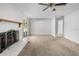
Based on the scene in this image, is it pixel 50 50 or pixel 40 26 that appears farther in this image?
pixel 40 26

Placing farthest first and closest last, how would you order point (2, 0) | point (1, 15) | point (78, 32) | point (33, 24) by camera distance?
1. point (33, 24)
2. point (78, 32)
3. point (1, 15)
4. point (2, 0)

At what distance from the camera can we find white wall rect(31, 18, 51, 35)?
9.66 meters

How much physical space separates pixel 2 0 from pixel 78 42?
186 inches

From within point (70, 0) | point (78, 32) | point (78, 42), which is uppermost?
point (70, 0)

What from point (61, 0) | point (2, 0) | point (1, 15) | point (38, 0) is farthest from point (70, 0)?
point (1, 15)

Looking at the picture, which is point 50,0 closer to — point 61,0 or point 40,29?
point 61,0

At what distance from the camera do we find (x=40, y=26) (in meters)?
9.74

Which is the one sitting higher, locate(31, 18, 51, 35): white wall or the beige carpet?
locate(31, 18, 51, 35): white wall

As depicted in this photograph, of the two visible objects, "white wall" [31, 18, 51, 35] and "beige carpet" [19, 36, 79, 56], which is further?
"white wall" [31, 18, 51, 35]

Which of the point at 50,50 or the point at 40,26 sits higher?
the point at 40,26

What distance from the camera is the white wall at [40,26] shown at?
9.66 meters

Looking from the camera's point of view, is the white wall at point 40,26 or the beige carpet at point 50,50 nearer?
the beige carpet at point 50,50

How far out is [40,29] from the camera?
Result: 32.0 ft

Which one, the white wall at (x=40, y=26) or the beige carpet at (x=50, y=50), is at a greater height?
the white wall at (x=40, y=26)
